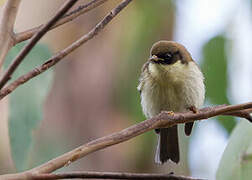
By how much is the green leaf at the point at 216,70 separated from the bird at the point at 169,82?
32cm

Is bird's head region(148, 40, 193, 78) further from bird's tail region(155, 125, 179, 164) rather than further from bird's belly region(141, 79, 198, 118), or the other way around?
bird's tail region(155, 125, 179, 164)

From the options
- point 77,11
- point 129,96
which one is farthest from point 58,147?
point 77,11

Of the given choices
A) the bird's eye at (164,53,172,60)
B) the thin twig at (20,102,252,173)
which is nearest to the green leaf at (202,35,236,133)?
the bird's eye at (164,53,172,60)

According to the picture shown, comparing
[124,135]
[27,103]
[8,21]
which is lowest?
[124,135]

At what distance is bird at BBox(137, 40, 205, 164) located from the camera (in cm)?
253

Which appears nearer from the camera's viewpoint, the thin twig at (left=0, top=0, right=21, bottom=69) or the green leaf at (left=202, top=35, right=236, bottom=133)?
the thin twig at (left=0, top=0, right=21, bottom=69)

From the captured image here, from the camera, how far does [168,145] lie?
279cm

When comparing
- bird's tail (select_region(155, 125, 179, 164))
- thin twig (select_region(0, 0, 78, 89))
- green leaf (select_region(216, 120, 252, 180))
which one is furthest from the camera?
bird's tail (select_region(155, 125, 179, 164))

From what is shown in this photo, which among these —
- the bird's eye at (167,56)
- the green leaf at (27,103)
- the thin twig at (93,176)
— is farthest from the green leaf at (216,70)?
the thin twig at (93,176)

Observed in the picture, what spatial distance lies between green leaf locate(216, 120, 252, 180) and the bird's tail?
93 centimetres

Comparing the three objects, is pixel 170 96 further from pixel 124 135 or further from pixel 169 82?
pixel 124 135

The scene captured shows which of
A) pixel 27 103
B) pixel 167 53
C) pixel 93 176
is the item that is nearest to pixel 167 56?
pixel 167 53

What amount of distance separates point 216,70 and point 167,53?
1.98ft

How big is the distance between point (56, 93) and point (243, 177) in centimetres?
248
